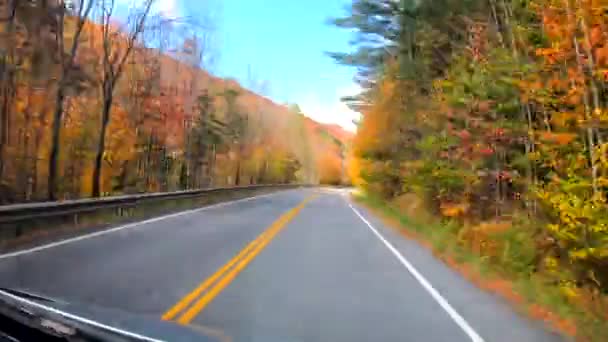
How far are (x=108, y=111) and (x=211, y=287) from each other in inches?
847

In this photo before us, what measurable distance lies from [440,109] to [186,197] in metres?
15.1

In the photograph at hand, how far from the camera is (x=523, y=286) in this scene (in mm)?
9195

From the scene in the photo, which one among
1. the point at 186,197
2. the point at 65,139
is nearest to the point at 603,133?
the point at 186,197

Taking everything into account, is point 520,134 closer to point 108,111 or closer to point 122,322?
point 122,322

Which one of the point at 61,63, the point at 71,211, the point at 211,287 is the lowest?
the point at 211,287

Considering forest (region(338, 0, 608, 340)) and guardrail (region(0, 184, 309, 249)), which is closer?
forest (region(338, 0, 608, 340))

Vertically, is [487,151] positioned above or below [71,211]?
above

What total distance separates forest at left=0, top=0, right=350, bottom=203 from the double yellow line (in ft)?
47.9

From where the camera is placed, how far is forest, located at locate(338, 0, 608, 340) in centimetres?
848

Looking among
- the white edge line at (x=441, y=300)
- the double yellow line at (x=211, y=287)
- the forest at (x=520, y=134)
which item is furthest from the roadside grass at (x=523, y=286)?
the double yellow line at (x=211, y=287)

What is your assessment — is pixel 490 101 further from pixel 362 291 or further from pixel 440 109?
pixel 362 291

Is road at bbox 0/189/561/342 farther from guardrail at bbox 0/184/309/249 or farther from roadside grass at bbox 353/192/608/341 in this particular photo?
guardrail at bbox 0/184/309/249

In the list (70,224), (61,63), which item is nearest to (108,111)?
(61,63)

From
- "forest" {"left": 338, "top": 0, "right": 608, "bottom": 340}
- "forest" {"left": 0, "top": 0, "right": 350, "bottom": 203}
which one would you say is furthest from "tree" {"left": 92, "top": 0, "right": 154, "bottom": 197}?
"forest" {"left": 338, "top": 0, "right": 608, "bottom": 340}
